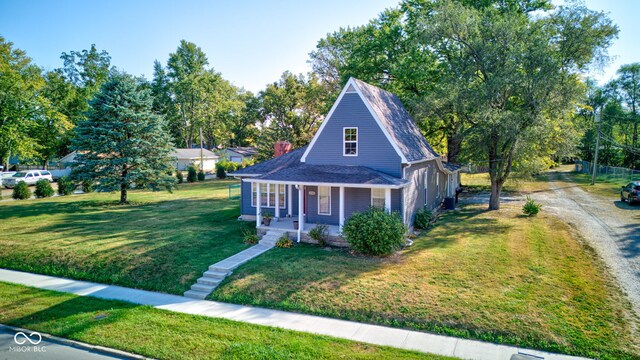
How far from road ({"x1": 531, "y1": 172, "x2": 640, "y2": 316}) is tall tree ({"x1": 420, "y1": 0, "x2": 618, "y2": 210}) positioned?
497 centimetres

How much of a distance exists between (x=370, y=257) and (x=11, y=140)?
37.5 meters

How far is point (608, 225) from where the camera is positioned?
64.2 feet

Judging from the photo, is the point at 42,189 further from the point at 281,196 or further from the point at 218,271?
the point at 218,271

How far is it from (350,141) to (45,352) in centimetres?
1381

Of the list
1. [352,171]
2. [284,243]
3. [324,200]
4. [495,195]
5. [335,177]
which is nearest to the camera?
[284,243]

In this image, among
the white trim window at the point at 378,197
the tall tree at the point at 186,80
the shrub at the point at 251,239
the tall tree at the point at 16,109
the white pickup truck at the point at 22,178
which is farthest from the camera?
the tall tree at the point at 186,80

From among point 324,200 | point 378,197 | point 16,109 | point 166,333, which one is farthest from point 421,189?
point 16,109

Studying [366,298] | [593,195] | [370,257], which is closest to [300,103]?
[593,195]

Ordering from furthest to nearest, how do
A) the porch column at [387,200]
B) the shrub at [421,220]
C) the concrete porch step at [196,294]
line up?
the shrub at [421,220], the porch column at [387,200], the concrete porch step at [196,294]

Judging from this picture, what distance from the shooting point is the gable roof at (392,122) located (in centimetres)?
1778

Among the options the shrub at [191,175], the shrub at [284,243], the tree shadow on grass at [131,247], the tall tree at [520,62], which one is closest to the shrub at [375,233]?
the shrub at [284,243]

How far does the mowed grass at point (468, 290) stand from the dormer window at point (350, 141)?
507 centimetres

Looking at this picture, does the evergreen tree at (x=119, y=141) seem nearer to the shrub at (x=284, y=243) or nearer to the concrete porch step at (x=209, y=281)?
the shrub at (x=284, y=243)

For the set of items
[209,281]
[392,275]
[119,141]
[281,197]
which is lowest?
[209,281]
